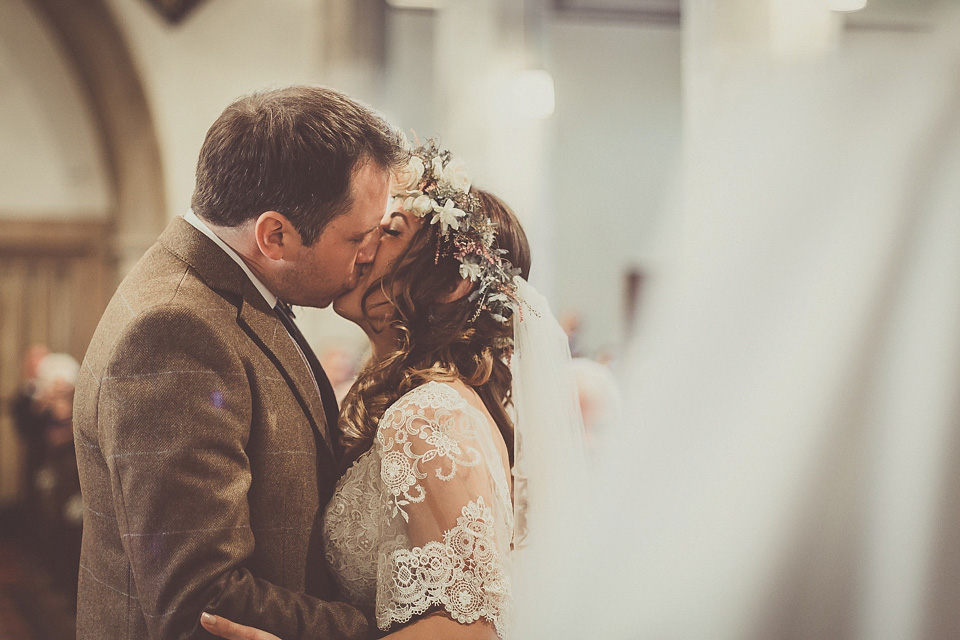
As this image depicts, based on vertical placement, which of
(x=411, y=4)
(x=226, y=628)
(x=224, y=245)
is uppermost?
(x=411, y=4)

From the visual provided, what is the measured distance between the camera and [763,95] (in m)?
0.75

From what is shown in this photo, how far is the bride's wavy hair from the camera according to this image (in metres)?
1.81

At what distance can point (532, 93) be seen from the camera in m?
5.79

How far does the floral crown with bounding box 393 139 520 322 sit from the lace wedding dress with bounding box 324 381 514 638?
0.89 ft

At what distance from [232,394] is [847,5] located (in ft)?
3.72

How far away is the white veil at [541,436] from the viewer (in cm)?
166

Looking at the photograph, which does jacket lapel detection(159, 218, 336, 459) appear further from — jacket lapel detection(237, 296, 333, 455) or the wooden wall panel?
the wooden wall panel

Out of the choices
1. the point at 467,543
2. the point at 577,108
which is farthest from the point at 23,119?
the point at 467,543

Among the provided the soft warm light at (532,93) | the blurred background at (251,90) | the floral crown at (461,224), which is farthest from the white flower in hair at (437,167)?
the soft warm light at (532,93)

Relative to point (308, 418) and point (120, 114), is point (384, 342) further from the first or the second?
point (120, 114)

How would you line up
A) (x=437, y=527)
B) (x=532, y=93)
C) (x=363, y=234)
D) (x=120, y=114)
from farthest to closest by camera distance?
(x=120, y=114), (x=532, y=93), (x=363, y=234), (x=437, y=527)

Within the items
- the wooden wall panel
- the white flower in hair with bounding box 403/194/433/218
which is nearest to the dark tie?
the white flower in hair with bounding box 403/194/433/218

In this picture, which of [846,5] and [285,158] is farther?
[285,158]

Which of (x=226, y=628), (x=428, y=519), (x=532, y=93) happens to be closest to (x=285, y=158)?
(x=428, y=519)
